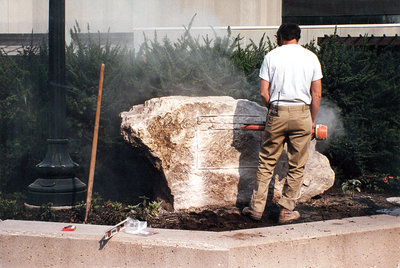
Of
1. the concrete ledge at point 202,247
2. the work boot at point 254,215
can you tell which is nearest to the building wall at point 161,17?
the work boot at point 254,215

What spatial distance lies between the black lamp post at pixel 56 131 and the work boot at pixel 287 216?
1990mm

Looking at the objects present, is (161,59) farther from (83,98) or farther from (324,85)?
(324,85)

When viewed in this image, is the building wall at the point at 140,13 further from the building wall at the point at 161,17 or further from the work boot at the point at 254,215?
the work boot at the point at 254,215

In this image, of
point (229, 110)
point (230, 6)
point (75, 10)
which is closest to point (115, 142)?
point (229, 110)

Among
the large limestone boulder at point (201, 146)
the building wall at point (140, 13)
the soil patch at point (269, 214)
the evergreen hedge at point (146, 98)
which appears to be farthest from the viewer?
the building wall at point (140, 13)

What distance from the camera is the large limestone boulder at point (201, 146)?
4426mm

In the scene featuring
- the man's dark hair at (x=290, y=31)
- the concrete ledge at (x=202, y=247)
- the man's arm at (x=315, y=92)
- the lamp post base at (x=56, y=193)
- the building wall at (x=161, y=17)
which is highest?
the building wall at (x=161, y=17)

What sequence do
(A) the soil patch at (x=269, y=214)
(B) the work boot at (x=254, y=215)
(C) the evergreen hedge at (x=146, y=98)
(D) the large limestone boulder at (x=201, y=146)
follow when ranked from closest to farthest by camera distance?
1. (A) the soil patch at (x=269, y=214)
2. (B) the work boot at (x=254, y=215)
3. (D) the large limestone boulder at (x=201, y=146)
4. (C) the evergreen hedge at (x=146, y=98)

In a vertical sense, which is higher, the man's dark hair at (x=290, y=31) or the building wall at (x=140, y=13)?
the building wall at (x=140, y=13)

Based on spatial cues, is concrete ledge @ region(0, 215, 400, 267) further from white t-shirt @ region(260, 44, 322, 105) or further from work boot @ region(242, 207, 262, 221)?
white t-shirt @ region(260, 44, 322, 105)

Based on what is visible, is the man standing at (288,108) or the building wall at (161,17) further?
the building wall at (161,17)

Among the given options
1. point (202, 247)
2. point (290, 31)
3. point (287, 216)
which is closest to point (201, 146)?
point (287, 216)

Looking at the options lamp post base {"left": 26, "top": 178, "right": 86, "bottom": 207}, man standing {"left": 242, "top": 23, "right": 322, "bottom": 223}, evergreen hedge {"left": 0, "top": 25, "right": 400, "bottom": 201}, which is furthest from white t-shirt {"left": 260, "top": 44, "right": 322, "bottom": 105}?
lamp post base {"left": 26, "top": 178, "right": 86, "bottom": 207}

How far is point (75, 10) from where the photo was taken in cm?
1148
